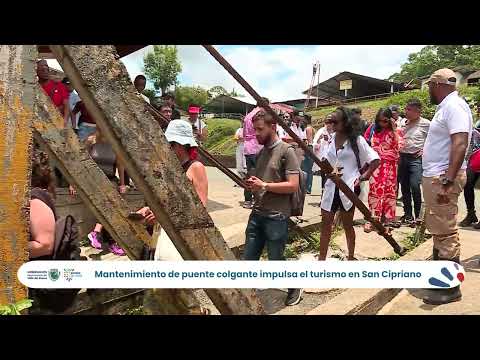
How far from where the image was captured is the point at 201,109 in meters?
7.23

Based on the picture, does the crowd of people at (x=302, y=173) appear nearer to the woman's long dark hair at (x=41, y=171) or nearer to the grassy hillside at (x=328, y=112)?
the woman's long dark hair at (x=41, y=171)

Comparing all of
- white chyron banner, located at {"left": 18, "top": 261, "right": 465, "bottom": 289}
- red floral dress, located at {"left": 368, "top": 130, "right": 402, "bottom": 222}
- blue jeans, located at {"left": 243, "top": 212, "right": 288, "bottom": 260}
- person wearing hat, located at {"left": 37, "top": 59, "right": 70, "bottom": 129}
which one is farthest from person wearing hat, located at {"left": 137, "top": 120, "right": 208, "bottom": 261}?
red floral dress, located at {"left": 368, "top": 130, "right": 402, "bottom": 222}

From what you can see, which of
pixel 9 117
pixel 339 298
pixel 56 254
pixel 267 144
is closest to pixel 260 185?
pixel 267 144

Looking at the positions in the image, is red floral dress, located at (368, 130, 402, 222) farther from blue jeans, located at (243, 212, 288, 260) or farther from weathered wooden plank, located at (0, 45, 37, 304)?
weathered wooden plank, located at (0, 45, 37, 304)

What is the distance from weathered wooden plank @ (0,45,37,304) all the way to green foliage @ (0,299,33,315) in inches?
1.4

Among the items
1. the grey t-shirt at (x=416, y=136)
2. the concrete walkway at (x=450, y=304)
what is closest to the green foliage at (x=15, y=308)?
the concrete walkway at (x=450, y=304)

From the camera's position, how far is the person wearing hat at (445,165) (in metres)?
3.03

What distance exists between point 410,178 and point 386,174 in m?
0.40

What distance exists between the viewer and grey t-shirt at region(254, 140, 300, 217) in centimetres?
324

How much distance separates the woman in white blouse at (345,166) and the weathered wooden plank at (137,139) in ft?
7.91

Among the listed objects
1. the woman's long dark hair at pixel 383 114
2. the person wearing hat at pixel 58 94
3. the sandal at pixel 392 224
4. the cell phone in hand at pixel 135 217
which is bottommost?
the sandal at pixel 392 224

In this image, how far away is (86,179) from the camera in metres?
2.67
